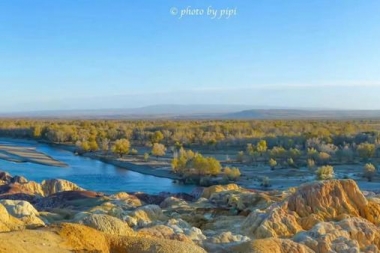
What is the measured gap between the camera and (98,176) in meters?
41.7

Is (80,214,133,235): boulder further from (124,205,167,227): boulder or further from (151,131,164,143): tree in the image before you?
(151,131,164,143): tree

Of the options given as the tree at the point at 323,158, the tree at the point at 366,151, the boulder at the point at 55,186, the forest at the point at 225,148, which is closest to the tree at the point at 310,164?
the forest at the point at 225,148

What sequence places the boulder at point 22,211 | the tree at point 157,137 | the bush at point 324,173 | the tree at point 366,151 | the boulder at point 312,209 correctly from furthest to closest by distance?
the tree at point 157,137, the tree at point 366,151, the bush at point 324,173, the boulder at point 312,209, the boulder at point 22,211

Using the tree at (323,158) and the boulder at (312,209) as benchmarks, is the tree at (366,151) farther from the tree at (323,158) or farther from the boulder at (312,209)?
the boulder at (312,209)

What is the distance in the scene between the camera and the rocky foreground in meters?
9.08

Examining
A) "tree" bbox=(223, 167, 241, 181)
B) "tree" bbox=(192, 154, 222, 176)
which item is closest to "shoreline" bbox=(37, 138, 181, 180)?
"tree" bbox=(192, 154, 222, 176)

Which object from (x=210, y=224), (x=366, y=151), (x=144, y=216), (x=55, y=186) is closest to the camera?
(x=144, y=216)

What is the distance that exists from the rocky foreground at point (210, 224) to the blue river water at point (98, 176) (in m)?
15.1

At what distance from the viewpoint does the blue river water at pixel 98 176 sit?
36.6 metres

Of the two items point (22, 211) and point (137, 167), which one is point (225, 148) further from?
point (22, 211)

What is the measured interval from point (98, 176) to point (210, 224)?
27.0 m

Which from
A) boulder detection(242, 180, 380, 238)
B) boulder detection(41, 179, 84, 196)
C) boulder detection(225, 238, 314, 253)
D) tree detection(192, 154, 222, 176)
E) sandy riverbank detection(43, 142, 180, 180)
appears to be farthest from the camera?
sandy riverbank detection(43, 142, 180, 180)

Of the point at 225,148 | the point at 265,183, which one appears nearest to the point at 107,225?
the point at 265,183

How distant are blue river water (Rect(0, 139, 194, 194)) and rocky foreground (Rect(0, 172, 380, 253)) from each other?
15098mm
